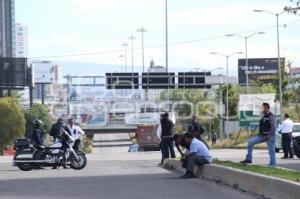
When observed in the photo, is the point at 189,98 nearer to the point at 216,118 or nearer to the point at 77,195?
the point at 216,118

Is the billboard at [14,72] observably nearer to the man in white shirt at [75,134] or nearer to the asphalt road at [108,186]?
the man in white shirt at [75,134]

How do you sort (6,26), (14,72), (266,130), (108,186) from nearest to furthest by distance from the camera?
(108,186) < (266,130) < (14,72) < (6,26)

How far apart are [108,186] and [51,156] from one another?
273 inches

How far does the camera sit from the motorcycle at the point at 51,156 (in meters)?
22.0

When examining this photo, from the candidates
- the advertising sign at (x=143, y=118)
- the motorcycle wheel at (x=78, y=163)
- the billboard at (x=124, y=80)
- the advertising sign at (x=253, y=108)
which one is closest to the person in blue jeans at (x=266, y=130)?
the motorcycle wheel at (x=78, y=163)

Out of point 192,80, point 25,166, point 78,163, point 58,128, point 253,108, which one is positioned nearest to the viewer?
point 58,128

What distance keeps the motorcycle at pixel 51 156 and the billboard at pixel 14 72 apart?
179 ft

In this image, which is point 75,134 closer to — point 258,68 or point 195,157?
point 195,157

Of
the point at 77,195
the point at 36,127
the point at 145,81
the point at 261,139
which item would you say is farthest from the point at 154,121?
the point at 77,195

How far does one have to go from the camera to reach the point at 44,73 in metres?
130

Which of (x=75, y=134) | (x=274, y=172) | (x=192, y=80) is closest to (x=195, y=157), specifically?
(x=274, y=172)

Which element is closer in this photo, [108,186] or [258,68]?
[108,186]

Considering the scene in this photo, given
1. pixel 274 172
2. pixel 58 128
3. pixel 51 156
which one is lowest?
pixel 51 156

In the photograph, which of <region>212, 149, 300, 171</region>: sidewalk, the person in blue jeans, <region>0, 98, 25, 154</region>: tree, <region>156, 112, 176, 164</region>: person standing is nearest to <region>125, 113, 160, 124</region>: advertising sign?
<region>0, 98, 25, 154</region>: tree
